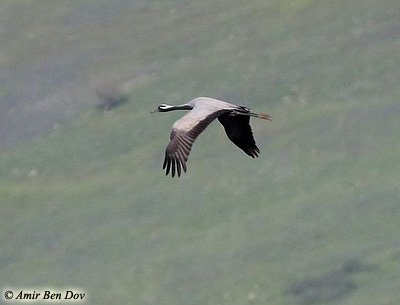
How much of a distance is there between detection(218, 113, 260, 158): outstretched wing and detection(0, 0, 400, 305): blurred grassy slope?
3181cm

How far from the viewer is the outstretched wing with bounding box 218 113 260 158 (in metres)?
27.2

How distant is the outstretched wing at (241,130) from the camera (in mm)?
27158

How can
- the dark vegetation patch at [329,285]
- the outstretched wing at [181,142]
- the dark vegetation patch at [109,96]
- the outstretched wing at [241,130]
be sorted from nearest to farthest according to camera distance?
→ the outstretched wing at [181,142] → the outstretched wing at [241,130] → the dark vegetation patch at [329,285] → the dark vegetation patch at [109,96]

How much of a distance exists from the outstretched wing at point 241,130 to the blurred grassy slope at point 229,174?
3181cm

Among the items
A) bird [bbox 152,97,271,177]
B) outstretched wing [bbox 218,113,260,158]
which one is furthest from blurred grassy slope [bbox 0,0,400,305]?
bird [bbox 152,97,271,177]

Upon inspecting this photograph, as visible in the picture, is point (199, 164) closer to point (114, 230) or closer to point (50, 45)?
point (114, 230)

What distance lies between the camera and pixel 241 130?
89.7ft

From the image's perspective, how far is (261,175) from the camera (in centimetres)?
6788

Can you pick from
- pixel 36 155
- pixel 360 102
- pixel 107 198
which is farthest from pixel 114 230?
pixel 360 102

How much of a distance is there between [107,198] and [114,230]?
1677 mm

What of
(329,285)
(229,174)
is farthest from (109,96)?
(329,285)

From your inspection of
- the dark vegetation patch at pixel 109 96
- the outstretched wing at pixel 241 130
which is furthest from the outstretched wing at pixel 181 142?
the dark vegetation patch at pixel 109 96

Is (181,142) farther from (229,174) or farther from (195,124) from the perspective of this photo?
(229,174)

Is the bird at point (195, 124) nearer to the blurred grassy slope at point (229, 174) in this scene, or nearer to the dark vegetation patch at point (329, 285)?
the blurred grassy slope at point (229, 174)
